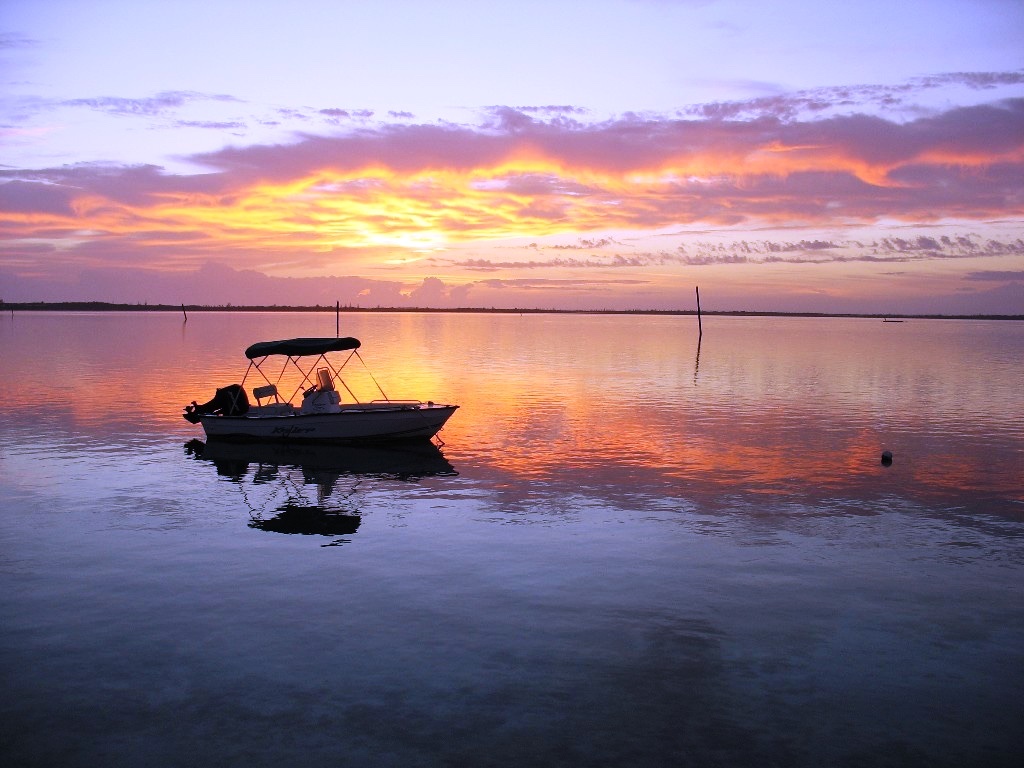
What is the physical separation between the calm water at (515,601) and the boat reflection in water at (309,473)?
0.57 ft

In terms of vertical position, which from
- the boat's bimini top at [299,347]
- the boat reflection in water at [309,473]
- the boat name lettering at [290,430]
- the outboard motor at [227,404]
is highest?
the boat's bimini top at [299,347]

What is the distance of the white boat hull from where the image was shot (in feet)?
112

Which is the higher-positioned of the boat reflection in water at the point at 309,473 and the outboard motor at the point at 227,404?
the outboard motor at the point at 227,404

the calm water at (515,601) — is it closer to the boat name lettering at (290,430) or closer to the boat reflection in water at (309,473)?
the boat reflection in water at (309,473)

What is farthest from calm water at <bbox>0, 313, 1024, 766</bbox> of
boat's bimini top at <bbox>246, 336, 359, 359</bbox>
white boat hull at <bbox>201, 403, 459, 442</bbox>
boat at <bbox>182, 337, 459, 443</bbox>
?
boat's bimini top at <bbox>246, 336, 359, 359</bbox>

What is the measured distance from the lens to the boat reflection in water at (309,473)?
22.2 m

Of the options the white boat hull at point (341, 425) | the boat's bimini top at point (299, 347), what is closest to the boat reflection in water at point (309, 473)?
the white boat hull at point (341, 425)

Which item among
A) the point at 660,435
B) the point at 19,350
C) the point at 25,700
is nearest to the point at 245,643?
the point at 25,700

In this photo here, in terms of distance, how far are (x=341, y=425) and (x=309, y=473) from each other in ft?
16.6

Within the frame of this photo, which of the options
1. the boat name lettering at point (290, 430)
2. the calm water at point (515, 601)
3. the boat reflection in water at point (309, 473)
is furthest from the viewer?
the boat name lettering at point (290, 430)

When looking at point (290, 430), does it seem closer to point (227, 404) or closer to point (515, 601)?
point (227, 404)

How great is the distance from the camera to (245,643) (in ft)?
44.1

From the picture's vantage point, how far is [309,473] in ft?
96.1

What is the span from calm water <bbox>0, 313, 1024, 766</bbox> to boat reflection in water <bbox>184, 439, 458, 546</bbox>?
0.17m
